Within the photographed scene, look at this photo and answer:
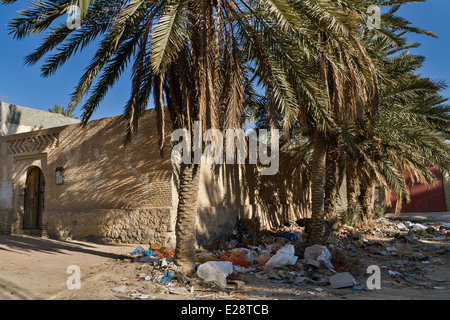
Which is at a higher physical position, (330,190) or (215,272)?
(330,190)

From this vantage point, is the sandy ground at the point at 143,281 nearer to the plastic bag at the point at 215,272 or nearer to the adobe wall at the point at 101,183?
the plastic bag at the point at 215,272

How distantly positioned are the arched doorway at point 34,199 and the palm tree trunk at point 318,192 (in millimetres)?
9032

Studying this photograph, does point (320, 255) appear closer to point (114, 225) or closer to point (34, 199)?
point (114, 225)

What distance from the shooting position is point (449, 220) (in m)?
A: 18.6

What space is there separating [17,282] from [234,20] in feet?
19.0

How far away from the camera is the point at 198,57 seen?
20.7 ft

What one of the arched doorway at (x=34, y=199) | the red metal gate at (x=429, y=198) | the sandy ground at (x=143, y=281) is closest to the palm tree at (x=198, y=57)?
Result: the sandy ground at (x=143, y=281)

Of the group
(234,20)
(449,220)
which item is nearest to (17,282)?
(234,20)

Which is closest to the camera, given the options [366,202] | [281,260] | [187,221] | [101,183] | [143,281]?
[143,281]

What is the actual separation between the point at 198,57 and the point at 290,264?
14.3 feet

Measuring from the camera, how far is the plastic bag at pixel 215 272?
5.90 metres

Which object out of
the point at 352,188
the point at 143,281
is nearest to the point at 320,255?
the point at 143,281

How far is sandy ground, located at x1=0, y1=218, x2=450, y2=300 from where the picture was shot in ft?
17.5
